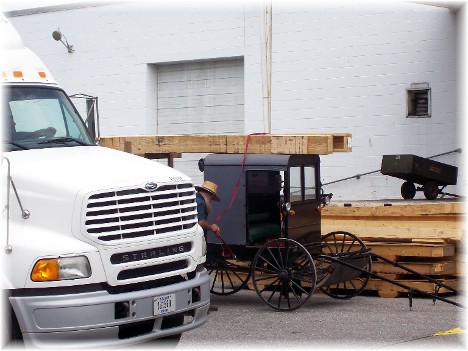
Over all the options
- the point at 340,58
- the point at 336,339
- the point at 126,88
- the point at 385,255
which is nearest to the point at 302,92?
the point at 340,58

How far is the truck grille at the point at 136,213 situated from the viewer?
7.33 metres

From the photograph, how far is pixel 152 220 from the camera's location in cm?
768

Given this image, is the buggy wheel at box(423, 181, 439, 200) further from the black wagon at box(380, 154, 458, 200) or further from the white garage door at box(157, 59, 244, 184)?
the white garage door at box(157, 59, 244, 184)

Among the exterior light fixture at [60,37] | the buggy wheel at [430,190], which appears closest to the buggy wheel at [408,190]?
the buggy wheel at [430,190]

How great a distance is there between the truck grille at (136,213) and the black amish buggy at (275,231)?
13.5ft

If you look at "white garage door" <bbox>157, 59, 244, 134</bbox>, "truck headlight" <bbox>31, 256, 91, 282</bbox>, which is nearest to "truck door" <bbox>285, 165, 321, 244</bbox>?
"truck headlight" <bbox>31, 256, 91, 282</bbox>

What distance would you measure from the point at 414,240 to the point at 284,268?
2.31 m

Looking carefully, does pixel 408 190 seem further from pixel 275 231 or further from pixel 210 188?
pixel 210 188

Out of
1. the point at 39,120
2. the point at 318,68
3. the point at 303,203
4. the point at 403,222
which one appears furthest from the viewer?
the point at 318,68

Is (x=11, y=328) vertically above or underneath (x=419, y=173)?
underneath

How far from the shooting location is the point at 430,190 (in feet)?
67.4

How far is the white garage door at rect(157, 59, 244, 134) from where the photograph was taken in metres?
23.4

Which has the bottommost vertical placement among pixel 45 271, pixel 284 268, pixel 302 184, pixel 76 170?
pixel 284 268

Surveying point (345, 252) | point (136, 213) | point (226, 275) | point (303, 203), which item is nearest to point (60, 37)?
point (226, 275)
